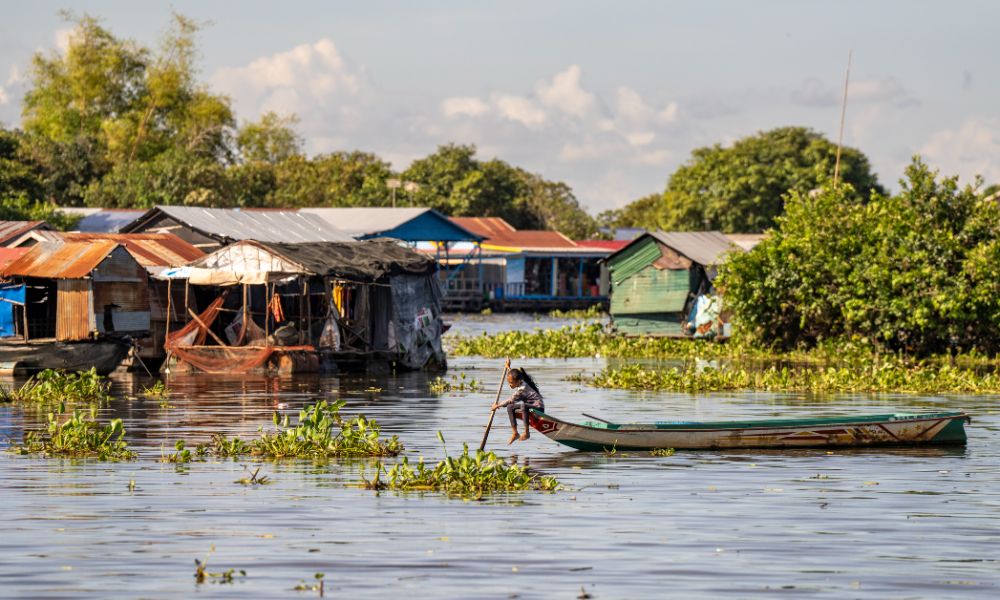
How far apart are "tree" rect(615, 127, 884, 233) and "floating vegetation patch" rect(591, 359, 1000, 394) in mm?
44968

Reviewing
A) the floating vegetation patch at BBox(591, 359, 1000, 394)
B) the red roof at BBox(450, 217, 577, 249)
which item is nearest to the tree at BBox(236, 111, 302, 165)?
the red roof at BBox(450, 217, 577, 249)

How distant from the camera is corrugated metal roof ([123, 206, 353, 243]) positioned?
1310 inches

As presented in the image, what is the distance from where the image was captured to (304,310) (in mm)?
30906

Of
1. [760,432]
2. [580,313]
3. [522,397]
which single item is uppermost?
[580,313]

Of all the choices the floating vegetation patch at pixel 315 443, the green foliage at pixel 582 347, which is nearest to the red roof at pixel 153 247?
the green foliage at pixel 582 347

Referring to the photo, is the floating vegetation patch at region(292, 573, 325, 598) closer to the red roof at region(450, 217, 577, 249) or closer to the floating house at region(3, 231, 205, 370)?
the floating house at region(3, 231, 205, 370)

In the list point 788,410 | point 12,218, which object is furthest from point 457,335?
point 788,410

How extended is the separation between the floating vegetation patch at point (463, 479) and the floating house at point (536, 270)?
52.7 meters

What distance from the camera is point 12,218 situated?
50.4 metres

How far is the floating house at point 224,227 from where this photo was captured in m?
33.2

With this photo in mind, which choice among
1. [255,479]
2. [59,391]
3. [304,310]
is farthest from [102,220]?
[255,479]

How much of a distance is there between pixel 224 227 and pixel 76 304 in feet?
21.5

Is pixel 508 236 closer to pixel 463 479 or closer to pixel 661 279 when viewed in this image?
pixel 661 279

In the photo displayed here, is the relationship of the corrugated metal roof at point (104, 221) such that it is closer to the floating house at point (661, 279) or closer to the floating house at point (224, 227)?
the floating house at point (224, 227)
